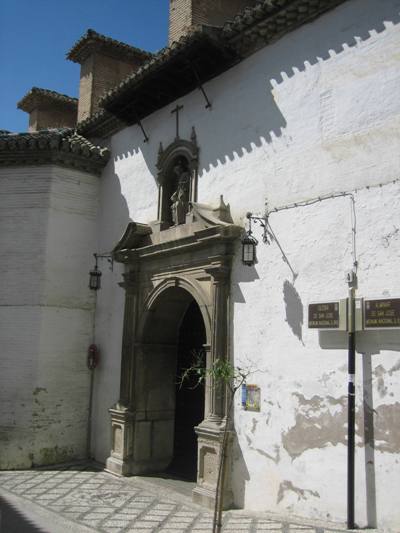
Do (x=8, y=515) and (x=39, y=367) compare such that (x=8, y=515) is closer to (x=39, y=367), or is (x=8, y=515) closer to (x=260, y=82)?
(x=39, y=367)

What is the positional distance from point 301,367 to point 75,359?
4964 millimetres

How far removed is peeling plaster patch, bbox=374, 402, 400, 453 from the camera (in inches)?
210

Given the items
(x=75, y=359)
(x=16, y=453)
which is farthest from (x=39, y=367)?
(x=16, y=453)

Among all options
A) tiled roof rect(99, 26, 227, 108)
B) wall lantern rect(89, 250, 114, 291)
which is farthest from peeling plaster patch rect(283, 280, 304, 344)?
wall lantern rect(89, 250, 114, 291)

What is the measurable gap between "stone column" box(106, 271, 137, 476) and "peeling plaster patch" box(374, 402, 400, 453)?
171 inches

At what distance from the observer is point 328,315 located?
6004 mm

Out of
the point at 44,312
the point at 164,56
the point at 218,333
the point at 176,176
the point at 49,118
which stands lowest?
the point at 218,333

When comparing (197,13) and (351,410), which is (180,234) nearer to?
(351,410)

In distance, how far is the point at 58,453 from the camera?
9.59m

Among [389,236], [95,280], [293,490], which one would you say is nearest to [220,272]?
[389,236]

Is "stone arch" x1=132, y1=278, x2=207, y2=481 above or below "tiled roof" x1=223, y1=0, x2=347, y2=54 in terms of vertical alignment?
below

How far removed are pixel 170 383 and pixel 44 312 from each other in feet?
8.20

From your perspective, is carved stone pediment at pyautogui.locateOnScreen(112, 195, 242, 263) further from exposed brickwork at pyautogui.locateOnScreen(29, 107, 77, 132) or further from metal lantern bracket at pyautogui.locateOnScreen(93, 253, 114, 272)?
exposed brickwork at pyautogui.locateOnScreen(29, 107, 77, 132)

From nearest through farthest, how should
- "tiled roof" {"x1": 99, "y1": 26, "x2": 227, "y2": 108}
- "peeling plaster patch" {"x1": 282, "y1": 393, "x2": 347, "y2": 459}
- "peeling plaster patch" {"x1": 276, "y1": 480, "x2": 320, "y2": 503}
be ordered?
"peeling plaster patch" {"x1": 282, "y1": 393, "x2": 347, "y2": 459} → "peeling plaster patch" {"x1": 276, "y1": 480, "x2": 320, "y2": 503} → "tiled roof" {"x1": 99, "y1": 26, "x2": 227, "y2": 108}
